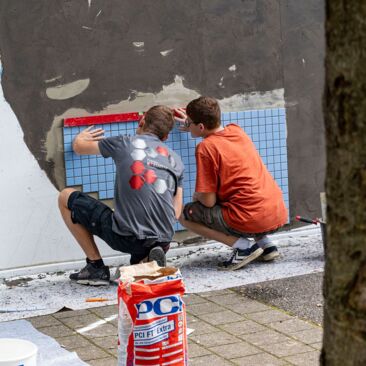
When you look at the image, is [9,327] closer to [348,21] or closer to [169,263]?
[169,263]

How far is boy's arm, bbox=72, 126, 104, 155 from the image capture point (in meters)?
6.37

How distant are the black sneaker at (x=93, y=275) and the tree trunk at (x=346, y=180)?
4076mm

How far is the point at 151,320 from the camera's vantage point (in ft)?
12.9

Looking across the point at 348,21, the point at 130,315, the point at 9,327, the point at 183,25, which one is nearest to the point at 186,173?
the point at 183,25

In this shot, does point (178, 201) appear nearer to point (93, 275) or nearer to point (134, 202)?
point (134, 202)

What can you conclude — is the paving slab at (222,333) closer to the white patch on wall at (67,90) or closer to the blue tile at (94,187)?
the blue tile at (94,187)

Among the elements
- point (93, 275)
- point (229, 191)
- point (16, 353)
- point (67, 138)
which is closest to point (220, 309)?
point (93, 275)

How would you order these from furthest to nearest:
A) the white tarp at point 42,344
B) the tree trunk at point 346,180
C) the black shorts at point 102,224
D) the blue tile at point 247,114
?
the blue tile at point 247,114 → the black shorts at point 102,224 → the white tarp at point 42,344 → the tree trunk at point 346,180

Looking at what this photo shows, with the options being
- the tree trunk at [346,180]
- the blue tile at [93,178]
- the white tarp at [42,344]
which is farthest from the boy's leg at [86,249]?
the tree trunk at [346,180]

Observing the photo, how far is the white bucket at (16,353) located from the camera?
11.2 ft

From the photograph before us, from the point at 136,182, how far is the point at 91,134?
0.64 metres

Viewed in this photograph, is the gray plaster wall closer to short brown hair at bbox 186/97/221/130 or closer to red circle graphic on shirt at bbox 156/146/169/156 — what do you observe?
short brown hair at bbox 186/97/221/130

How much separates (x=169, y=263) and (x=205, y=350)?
77.2 inches

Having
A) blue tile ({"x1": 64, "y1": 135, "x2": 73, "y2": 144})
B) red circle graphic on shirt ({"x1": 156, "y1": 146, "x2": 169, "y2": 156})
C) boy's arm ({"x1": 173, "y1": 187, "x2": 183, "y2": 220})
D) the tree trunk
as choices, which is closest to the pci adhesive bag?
the tree trunk
